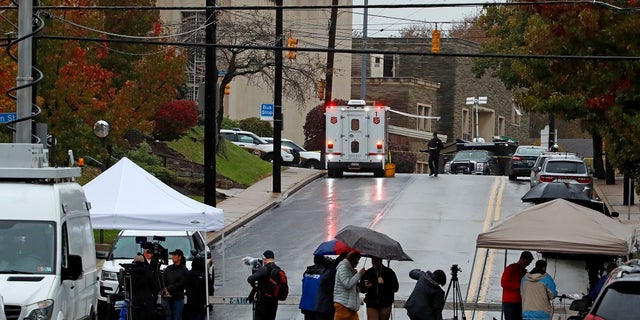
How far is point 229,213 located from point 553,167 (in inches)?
393

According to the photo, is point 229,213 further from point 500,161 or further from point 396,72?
point 396,72

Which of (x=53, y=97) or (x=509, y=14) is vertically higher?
(x=509, y=14)

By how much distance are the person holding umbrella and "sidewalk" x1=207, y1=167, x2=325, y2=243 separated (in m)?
14.3

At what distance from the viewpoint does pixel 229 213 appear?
113ft

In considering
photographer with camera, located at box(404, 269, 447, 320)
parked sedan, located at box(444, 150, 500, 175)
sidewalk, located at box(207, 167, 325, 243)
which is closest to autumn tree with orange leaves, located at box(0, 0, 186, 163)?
sidewalk, located at box(207, 167, 325, 243)

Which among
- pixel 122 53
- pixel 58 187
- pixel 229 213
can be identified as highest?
pixel 122 53

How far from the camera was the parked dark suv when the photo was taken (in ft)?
33.6

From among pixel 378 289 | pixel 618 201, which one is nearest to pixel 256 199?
pixel 618 201

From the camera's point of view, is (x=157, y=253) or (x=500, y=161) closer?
(x=157, y=253)

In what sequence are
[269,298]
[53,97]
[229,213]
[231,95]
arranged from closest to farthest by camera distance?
[269,298], [53,97], [229,213], [231,95]

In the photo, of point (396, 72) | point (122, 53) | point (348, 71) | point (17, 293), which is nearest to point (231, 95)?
point (348, 71)

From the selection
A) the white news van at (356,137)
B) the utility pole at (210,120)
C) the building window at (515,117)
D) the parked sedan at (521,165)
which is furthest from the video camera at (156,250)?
the building window at (515,117)

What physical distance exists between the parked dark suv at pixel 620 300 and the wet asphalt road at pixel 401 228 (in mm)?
7779

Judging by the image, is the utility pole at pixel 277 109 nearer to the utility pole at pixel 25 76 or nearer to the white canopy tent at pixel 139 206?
the utility pole at pixel 25 76
